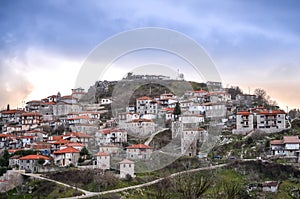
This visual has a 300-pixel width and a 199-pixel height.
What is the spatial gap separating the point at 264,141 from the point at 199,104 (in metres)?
15.4

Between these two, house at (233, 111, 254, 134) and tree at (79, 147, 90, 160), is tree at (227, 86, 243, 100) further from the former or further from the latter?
tree at (79, 147, 90, 160)

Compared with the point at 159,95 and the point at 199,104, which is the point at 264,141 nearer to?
the point at 199,104

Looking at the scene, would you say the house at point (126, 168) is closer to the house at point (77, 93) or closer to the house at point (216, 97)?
the house at point (216, 97)

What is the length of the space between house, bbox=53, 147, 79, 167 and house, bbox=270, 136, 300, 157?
1690cm

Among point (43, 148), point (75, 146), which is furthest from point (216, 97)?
point (43, 148)

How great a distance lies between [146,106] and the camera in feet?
197

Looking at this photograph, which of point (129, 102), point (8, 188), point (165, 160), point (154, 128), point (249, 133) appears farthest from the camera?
point (129, 102)

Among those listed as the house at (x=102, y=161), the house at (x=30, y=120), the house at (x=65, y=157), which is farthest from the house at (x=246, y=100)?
the house at (x=65, y=157)

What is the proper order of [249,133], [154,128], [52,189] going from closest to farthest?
[52,189]
[249,133]
[154,128]

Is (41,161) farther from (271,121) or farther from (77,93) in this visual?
(77,93)

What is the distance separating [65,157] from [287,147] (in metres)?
18.8

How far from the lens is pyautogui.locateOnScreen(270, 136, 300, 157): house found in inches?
1606

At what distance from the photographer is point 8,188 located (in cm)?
3894

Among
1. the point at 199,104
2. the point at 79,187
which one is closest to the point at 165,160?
the point at 79,187
